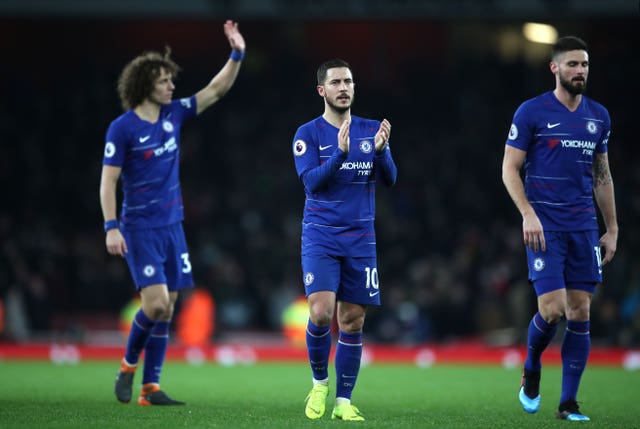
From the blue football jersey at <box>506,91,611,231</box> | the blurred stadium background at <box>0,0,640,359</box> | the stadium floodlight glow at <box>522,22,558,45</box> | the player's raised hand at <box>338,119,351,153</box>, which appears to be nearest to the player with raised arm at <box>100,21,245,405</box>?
the player's raised hand at <box>338,119,351,153</box>

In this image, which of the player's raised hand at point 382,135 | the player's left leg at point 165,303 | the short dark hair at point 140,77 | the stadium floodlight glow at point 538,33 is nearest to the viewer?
the player's raised hand at point 382,135

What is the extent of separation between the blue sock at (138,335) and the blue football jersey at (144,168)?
75 centimetres

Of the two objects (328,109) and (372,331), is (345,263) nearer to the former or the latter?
(328,109)

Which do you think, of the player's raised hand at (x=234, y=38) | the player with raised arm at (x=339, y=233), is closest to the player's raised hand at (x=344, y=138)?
the player with raised arm at (x=339, y=233)

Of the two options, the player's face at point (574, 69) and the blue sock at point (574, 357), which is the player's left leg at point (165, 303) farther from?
the player's face at point (574, 69)

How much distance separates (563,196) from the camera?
7332mm

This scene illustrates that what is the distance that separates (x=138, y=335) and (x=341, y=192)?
2.22 metres

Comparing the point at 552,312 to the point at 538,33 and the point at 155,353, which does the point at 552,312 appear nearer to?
the point at 155,353

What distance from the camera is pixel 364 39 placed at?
25.4 metres

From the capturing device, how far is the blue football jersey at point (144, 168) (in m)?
8.17

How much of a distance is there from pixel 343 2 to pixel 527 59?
29.1 feet

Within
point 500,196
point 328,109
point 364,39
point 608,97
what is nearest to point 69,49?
point 364,39

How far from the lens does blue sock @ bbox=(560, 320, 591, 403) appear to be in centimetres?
738

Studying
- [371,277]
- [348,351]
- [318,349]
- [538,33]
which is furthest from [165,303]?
[538,33]
